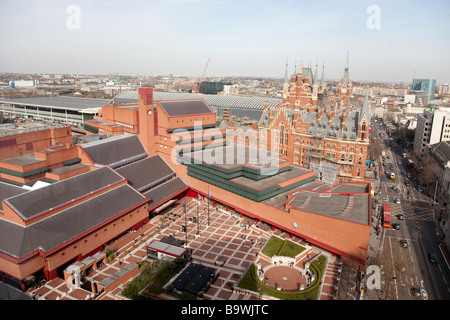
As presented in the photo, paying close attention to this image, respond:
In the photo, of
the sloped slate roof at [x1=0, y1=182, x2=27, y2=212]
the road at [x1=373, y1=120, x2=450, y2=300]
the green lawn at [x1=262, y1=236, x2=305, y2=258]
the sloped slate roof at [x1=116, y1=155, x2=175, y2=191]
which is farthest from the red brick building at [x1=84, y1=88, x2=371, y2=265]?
the sloped slate roof at [x1=0, y1=182, x2=27, y2=212]

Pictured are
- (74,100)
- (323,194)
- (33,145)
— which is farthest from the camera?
(74,100)

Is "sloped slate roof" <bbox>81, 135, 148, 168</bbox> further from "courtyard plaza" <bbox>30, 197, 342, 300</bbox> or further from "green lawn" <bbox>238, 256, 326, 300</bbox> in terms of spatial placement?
"green lawn" <bbox>238, 256, 326, 300</bbox>

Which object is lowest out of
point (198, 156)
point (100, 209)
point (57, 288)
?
point (57, 288)

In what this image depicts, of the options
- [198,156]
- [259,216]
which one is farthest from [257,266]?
[198,156]

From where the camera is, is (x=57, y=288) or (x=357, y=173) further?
(x=357, y=173)

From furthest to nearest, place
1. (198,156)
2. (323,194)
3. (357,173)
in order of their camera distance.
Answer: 1. (357,173)
2. (198,156)
3. (323,194)

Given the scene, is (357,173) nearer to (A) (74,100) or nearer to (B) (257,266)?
(B) (257,266)

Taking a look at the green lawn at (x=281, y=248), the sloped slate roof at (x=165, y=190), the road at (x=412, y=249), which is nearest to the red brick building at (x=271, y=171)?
the sloped slate roof at (x=165, y=190)

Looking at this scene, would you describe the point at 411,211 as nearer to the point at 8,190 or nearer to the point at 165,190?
the point at 165,190
